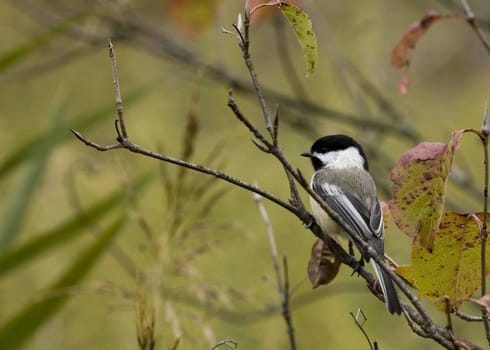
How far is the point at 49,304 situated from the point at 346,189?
91cm

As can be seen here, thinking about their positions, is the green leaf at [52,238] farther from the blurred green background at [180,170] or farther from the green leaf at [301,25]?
the green leaf at [301,25]

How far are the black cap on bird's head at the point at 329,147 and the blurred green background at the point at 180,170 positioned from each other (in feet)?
0.22

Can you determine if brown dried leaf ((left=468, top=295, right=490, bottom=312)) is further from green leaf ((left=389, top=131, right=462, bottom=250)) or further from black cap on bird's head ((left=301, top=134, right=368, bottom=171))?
black cap on bird's head ((left=301, top=134, right=368, bottom=171))

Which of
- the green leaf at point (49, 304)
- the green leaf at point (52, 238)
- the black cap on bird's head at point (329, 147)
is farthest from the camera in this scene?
the black cap on bird's head at point (329, 147)

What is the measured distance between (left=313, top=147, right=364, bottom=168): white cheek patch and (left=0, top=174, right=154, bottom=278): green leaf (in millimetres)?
735

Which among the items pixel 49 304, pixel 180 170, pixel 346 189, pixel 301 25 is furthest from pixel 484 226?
pixel 346 189

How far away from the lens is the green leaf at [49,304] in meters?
1.83

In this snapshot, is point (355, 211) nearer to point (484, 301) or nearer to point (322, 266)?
point (322, 266)

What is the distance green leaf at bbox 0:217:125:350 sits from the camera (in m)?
1.83

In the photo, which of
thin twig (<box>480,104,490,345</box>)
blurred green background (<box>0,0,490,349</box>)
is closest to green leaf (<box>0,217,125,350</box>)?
blurred green background (<box>0,0,490,349</box>)

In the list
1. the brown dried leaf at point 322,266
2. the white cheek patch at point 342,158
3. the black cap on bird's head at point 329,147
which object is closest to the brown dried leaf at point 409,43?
the brown dried leaf at point 322,266

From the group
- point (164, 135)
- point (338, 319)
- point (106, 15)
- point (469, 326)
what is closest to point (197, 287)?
point (106, 15)

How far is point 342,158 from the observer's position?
102 inches

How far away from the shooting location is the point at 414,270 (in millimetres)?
1124
